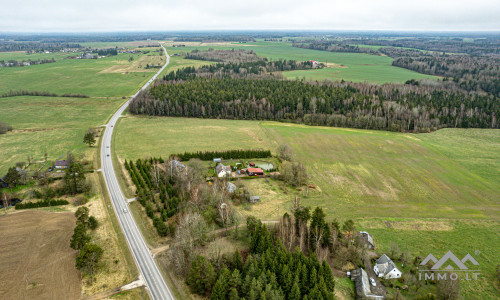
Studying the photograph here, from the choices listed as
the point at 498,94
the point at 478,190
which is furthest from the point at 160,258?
the point at 498,94

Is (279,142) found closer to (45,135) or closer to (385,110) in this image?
(385,110)

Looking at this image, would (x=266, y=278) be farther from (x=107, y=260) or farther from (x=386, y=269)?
(x=107, y=260)

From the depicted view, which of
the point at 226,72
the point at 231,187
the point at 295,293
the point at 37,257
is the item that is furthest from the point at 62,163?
the point at 226,72

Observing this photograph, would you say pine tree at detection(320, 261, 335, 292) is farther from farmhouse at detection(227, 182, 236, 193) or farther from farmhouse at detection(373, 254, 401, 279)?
farmhouse at detection(227, 182, 236, 193)

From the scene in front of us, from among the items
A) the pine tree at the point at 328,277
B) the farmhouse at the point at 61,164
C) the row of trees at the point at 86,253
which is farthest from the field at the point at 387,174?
the row of trees at the point at 86,253

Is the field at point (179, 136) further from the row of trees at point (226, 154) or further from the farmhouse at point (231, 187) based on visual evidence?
the farmhouse at point (231, 187)
